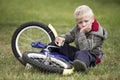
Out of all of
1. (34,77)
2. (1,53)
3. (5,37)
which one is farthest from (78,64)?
(5,37)

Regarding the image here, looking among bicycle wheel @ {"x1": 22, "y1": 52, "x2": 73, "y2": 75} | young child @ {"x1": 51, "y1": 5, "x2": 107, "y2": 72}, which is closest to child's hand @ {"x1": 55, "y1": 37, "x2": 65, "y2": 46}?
young child @ {"x1": 51, "y1": 5, "x2": 107, "y2": 72}

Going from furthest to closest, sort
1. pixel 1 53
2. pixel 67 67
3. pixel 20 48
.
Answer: pixel 1 53 < pixel 20 48 < pixel 67 67

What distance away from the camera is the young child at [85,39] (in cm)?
588

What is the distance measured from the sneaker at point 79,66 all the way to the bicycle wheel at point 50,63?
0.08 meters

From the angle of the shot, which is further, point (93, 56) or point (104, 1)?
point (104, 1)

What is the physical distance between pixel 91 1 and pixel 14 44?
19.5 m

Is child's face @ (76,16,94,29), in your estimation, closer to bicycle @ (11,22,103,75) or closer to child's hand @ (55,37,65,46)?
child's hand @ (55,37,65,46)

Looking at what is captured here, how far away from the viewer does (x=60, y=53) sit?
Answer: 237 inches

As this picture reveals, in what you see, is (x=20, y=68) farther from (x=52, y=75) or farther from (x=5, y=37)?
(x=5, y=37)

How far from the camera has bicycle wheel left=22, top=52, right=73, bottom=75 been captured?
5570mm

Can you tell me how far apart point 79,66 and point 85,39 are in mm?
491

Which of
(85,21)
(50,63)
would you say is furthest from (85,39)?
(50,63)

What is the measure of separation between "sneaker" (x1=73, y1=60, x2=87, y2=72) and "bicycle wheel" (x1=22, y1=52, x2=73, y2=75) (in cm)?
8

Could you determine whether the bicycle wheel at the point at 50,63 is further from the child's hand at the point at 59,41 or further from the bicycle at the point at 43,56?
the child's hand at the point at 59,41
